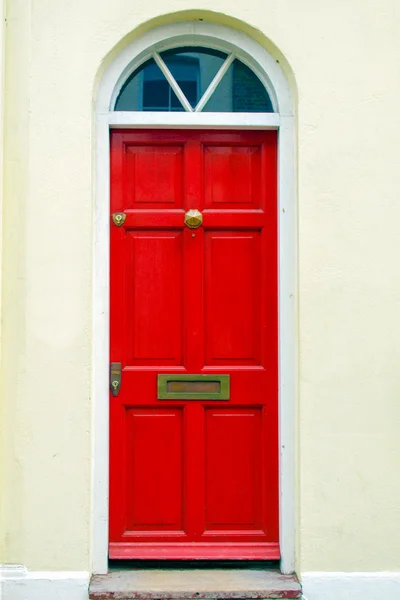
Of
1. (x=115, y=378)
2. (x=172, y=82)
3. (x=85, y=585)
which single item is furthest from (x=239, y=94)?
(x=85, y=585)

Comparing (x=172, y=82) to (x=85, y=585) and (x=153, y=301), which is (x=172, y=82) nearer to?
(x=153, y=301)

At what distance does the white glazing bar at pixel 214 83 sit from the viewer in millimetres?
3791

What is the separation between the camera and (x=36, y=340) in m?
3.54

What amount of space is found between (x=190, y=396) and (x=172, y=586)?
3.30 ft

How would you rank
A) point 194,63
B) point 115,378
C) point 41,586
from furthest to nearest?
point 194,63, point 115,378, point 41,586

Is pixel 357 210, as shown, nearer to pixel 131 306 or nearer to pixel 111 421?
pixel 131 306

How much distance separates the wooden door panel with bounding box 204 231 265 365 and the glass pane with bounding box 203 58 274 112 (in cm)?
73

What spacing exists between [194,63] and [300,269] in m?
1.35

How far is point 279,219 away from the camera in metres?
3.75

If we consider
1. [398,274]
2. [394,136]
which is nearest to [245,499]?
[398,274]

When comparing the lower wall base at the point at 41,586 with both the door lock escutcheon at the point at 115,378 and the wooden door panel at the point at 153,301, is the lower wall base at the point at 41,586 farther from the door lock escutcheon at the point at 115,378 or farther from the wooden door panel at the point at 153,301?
the wooden door panel at the point at 153,301

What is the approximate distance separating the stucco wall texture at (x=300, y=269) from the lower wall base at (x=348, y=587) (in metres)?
0.06

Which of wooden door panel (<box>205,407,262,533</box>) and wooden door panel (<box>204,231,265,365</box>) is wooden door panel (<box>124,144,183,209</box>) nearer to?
wooden door panel (<box>204,231,265,365</box>)

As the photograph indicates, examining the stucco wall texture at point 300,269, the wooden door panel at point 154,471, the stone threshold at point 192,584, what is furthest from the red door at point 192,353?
the stucco wall texture at point 300,269
